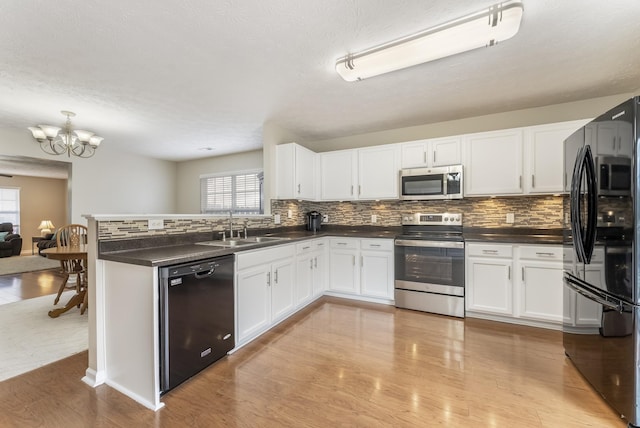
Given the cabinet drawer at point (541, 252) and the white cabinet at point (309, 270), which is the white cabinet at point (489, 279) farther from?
the white cabinet at point (309, 270)

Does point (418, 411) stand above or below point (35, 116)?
below

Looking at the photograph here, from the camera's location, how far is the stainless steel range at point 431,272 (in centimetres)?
303

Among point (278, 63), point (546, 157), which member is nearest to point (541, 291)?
point (546, 157)

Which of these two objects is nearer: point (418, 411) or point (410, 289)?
point (418, 411)

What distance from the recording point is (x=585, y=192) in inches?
70.6

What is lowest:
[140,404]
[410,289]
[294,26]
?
[140,404]

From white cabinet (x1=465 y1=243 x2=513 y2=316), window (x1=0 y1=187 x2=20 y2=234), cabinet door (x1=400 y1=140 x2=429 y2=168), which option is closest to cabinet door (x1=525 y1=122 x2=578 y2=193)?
white cabinet (x1=465 y1=243 x2=513 y2=316)

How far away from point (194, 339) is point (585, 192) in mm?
2831

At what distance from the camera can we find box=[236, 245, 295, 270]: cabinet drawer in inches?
91.3

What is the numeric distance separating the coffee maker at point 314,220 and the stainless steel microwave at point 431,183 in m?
1.37

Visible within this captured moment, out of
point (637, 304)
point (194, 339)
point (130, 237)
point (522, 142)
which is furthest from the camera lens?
point (522, 142)

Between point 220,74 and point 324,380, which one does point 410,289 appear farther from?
point 220,74

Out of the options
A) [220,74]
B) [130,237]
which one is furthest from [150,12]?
[130,237]

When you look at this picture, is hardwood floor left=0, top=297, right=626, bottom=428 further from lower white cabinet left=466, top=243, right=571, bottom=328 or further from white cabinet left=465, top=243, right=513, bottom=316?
white cabinet left=465, top=243, right=513, bottom=316
